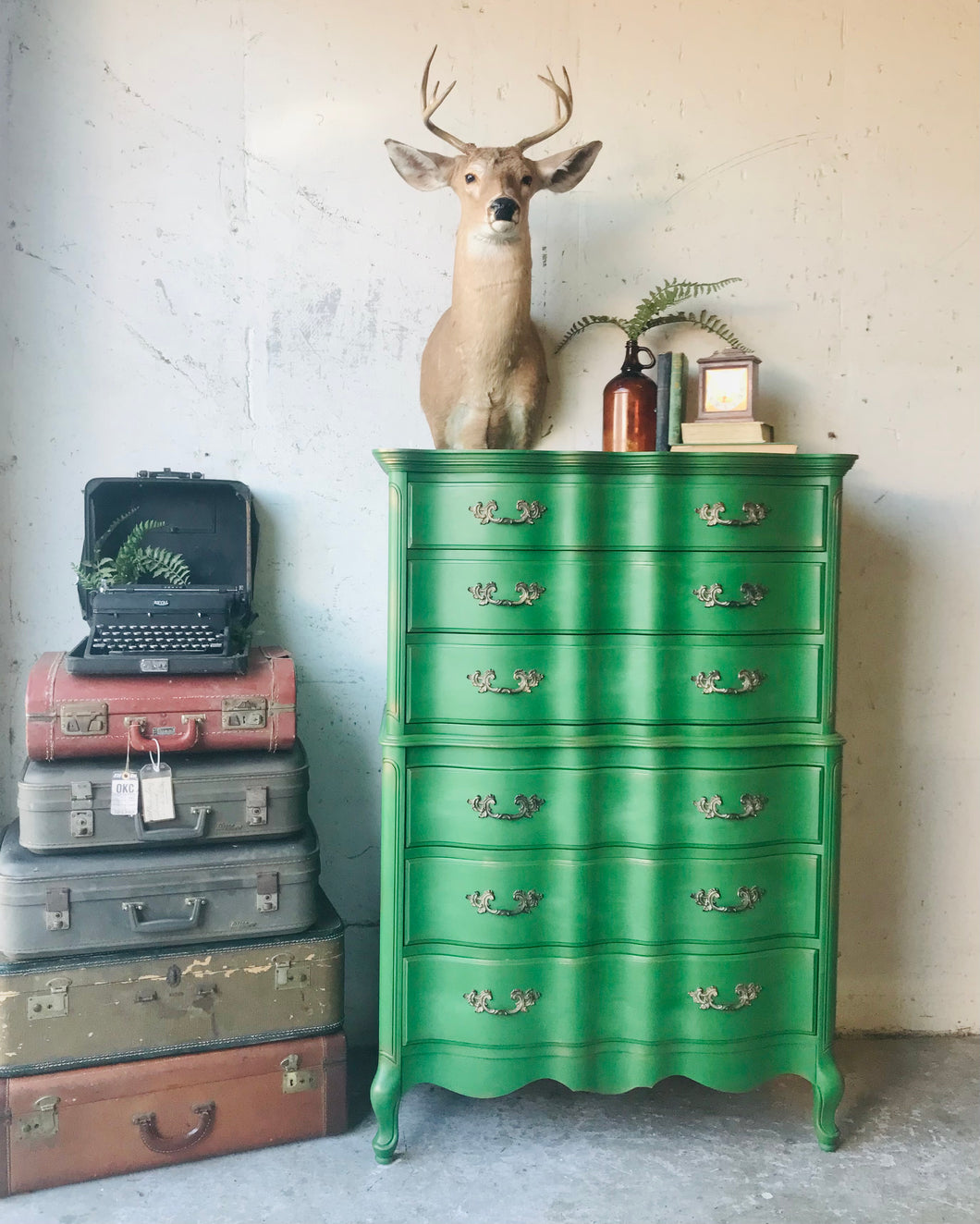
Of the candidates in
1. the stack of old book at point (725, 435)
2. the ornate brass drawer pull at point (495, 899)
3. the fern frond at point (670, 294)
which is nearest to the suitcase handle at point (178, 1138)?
the ornate brass drawer pull at point (495, 899)

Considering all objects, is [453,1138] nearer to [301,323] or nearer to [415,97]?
[301,323]

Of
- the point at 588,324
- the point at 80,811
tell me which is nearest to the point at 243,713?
the point at 80,811

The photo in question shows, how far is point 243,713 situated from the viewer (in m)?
2.52

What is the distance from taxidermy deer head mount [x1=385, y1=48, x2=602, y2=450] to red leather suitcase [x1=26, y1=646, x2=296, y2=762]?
36.3 inches

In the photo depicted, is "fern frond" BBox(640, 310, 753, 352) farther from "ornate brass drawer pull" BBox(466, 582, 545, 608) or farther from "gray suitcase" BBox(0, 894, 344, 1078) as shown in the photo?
"gray suitcase" BBox(0, 894, 344, 1078)

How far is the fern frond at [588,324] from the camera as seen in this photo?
2.92m

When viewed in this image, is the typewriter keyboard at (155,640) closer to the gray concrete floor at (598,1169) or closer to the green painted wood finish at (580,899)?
the green painted wood finish at (580,899)

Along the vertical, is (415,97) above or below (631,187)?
above

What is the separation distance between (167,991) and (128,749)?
0.61m

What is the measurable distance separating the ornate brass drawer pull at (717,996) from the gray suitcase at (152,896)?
3.31 feet

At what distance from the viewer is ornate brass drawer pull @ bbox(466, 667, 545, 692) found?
2361mm

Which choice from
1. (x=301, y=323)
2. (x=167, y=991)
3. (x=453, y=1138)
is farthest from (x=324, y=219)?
(x=453, y=1138)

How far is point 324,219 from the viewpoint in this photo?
2906 mm

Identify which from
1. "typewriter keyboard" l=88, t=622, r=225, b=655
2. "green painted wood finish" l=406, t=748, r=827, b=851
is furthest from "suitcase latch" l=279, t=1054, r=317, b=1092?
"typewriter keyboard" l=88, t=622, r=225, b=655
